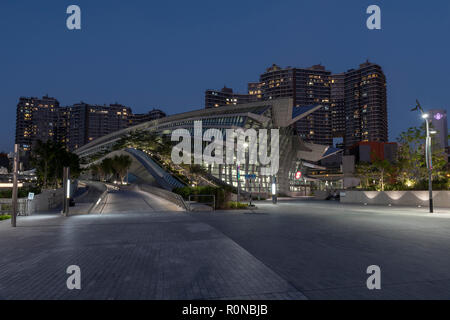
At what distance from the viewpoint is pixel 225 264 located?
21.7 feet

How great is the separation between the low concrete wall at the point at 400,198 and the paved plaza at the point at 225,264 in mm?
18434

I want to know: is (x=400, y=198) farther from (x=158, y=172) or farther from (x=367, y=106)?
(x=367, y=106)

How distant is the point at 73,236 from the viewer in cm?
1032

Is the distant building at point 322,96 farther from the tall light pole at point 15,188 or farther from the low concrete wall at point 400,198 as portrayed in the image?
the tall light pole at point 15,188

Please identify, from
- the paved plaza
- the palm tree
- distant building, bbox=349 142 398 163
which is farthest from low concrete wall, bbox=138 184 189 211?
distant building, bbox=349 142 398 163

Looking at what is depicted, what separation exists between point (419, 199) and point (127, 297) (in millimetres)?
30541

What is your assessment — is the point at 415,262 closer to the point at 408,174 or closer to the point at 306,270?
the point at 306,270

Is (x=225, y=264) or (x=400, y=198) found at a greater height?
(x=225, y=264)

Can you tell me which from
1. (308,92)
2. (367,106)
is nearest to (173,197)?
(308,92)

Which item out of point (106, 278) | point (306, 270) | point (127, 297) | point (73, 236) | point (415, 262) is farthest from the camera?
point (73, 236)

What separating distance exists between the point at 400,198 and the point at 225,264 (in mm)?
28743

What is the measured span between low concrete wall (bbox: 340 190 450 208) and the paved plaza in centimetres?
1843

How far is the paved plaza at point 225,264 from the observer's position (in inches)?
193
